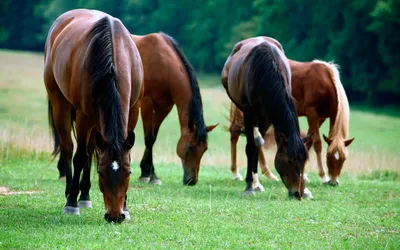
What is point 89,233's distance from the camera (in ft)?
22.0

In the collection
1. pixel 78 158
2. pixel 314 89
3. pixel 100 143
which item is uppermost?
pixel 100 143

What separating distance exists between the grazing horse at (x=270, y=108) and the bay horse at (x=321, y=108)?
1.88 meters

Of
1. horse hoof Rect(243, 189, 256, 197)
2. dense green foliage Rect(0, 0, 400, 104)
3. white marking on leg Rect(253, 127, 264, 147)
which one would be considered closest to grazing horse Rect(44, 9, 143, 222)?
horse hoof Rect(243, 189, 256, 197)

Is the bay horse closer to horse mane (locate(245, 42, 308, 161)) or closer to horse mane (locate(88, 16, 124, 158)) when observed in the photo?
horse mane (locate(245, 42, 308, 161))

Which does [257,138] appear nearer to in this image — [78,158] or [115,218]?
[78,158]

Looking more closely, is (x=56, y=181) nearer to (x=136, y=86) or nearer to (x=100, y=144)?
(x=136, y=86)

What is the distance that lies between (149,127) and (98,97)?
4738 mm

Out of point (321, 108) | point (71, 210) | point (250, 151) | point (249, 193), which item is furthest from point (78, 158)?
point (321, 108)

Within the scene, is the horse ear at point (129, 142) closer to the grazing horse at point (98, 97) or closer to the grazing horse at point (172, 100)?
the grazing horse at point (98, 97)

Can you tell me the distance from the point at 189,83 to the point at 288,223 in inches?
167

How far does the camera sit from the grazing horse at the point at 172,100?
11.2 meters

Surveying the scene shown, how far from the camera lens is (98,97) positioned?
7207 mm

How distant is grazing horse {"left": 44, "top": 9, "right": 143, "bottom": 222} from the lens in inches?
270

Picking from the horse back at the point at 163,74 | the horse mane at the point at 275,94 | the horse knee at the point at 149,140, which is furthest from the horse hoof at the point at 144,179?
the horse mane at the point at 275,94
